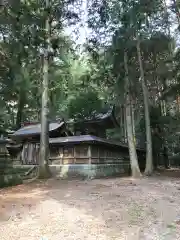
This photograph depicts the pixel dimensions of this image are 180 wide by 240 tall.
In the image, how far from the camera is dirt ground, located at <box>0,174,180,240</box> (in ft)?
22.4

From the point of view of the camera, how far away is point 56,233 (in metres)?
6.82

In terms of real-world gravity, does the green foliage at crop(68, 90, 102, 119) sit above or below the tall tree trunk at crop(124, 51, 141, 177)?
above

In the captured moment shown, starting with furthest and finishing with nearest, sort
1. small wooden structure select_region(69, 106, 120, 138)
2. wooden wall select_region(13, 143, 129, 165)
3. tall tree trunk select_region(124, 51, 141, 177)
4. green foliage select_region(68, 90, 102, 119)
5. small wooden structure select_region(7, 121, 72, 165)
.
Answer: green foliage select_region(68, 90, 102, 119) < small wooden structure select_region(69, 106, 120, 138) < small wooden structure select_region(7, 121, 72, 165) < wooden wall select_region(13, 143, 129, 165) < tall tree trunk select_region(124, 51, 141, 177)

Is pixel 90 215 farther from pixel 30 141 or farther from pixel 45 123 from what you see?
pixel 30 141

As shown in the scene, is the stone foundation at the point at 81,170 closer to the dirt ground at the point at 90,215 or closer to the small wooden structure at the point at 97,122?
the small wooden structure at the point at 97,122

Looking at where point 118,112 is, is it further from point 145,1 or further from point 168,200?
point 168,200

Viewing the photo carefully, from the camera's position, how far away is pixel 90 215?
335 inches

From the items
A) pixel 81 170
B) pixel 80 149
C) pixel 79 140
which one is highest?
pixel 79 140

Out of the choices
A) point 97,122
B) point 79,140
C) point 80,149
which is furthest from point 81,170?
point 97,122

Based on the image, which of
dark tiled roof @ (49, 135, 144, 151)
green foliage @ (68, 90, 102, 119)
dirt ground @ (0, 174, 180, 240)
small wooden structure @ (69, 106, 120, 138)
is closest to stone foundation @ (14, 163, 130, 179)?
dark tiled roof @ (49, 135, 144, 151)

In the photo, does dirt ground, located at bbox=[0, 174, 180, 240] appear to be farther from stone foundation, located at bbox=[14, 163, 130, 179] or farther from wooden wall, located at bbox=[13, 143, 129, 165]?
wooden wall, located at bbox=[13, 143, 129, 165]

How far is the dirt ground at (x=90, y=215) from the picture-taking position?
22.4ft

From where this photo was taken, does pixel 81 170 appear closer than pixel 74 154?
Yes

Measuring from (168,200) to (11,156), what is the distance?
19.0 meters
